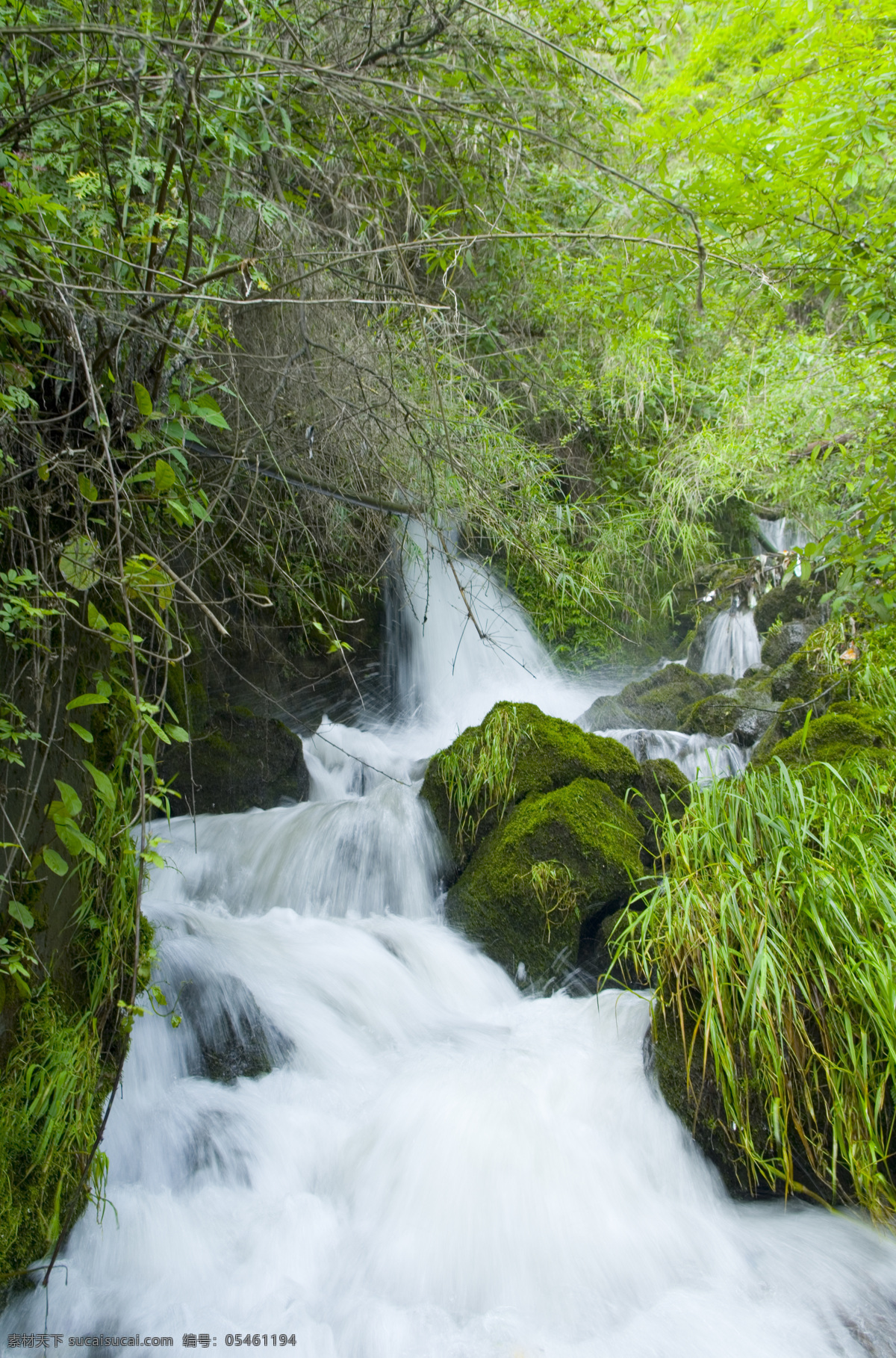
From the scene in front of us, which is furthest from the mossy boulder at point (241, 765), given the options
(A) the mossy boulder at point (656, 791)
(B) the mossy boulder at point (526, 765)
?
(A) the mossy boulder at point (656, 791)

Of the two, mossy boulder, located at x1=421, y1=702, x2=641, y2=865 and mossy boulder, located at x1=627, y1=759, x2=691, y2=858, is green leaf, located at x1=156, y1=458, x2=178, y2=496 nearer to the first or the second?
mossy boulder, located at x1=421, y1=702, x2=641, y2=865

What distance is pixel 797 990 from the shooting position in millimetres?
2832

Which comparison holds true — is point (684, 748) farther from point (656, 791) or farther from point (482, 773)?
point (482, 773)

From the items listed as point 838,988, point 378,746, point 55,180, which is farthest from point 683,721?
point 55,180

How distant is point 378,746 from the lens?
23.1ft

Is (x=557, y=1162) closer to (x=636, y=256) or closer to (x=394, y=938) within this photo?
(x=394, y=938)

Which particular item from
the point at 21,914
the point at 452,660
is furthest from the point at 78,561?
the point at 452,660

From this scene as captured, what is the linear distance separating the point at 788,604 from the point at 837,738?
4.54 meters

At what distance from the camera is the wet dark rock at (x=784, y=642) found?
771 cm

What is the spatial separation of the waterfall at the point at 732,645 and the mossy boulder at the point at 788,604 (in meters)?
0.13

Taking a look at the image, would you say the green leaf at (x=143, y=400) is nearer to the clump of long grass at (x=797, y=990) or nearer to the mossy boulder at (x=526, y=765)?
the clump of long grass at (x=797, y=990)

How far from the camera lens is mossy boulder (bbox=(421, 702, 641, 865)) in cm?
480

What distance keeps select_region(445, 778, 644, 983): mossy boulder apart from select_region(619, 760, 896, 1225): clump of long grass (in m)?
0.83

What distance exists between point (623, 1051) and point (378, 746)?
4.03 meters
